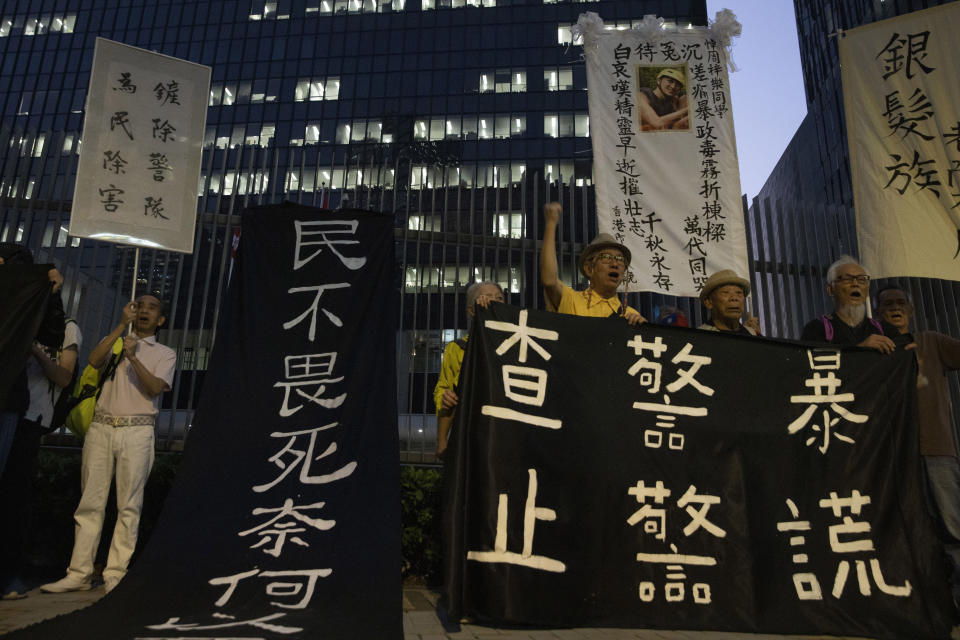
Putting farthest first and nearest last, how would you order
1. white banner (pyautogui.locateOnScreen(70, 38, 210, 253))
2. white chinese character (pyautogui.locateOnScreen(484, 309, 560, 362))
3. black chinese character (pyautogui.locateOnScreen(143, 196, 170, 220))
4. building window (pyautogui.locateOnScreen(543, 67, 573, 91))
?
building window (pyautogui.locateOnScreen(543, 67, 573, 91)) → black chinese character (pyautogui.locateOnScreen(143, 196, 170, 220)) → white banner (pyautogui.locateOnScreen(70, 38, 210, 253)) → white chinese character (pyautogui.locateOnScreen(484, 309, 560, 362))

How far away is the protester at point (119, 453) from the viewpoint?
3516 mm

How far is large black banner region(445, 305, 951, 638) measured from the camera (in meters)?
2.73

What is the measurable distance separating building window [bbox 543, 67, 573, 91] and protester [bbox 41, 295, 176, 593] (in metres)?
41.2

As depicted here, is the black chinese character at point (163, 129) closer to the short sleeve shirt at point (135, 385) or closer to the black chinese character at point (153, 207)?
the black chinese character at point (153, 207)

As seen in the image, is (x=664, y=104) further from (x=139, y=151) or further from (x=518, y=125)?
(x=518, y=125)

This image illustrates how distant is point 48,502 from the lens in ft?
13.9

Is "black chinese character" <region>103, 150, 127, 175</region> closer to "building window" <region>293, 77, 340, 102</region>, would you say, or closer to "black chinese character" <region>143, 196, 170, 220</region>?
"black chinese character" <region>143, 196, 170, 220</region>

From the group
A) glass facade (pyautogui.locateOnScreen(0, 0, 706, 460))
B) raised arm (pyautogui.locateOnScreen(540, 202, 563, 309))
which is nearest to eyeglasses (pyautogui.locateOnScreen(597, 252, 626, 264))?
raised arm (pyautogui.locateOnScreen(540, 202, 563, 309))

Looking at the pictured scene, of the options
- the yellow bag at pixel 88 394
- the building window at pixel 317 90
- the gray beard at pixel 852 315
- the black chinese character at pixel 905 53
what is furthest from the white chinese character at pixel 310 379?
the building window at pixel 317 90

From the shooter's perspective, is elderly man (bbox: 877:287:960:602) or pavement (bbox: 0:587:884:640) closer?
pavement (bbox: 0:587:884:640)

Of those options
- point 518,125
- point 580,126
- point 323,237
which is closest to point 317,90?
point 518,125

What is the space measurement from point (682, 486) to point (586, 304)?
46.4 inches

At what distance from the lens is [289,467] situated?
10.7ft

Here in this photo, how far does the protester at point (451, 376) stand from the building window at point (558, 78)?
4080 centimetres
